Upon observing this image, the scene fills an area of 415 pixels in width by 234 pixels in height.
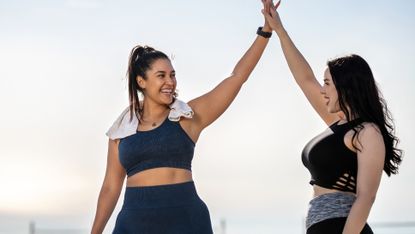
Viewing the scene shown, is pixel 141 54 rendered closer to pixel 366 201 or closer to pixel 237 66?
pixel 237 66

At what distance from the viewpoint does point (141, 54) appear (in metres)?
4.50

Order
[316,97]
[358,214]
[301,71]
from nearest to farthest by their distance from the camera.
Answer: [358,214], [316,97], [301,71]

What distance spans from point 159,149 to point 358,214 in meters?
1.19

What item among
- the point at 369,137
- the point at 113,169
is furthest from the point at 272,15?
the point at 369,137

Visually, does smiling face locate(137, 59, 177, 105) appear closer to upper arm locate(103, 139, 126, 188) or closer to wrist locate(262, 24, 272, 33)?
upper arm locate(103, 139, 126, 188)

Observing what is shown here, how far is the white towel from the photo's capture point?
430 centimetres

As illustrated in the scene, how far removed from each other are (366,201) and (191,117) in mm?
1185

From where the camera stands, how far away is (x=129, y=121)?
445cm

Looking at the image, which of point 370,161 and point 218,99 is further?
point 218,99

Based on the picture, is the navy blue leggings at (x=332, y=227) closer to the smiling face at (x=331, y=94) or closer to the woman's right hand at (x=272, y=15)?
the smiling face at (x=331, y=94)

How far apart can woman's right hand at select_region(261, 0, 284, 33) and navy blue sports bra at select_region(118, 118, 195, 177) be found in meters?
0.78

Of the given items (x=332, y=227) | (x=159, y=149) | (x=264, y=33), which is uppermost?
(x=264, y=33)

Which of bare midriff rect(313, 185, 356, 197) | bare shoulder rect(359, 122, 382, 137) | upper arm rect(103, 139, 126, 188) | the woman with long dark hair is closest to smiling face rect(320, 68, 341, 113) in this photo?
the woman with long dark hair

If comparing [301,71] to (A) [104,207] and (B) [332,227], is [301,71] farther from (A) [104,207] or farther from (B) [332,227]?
(A) [104,207]
